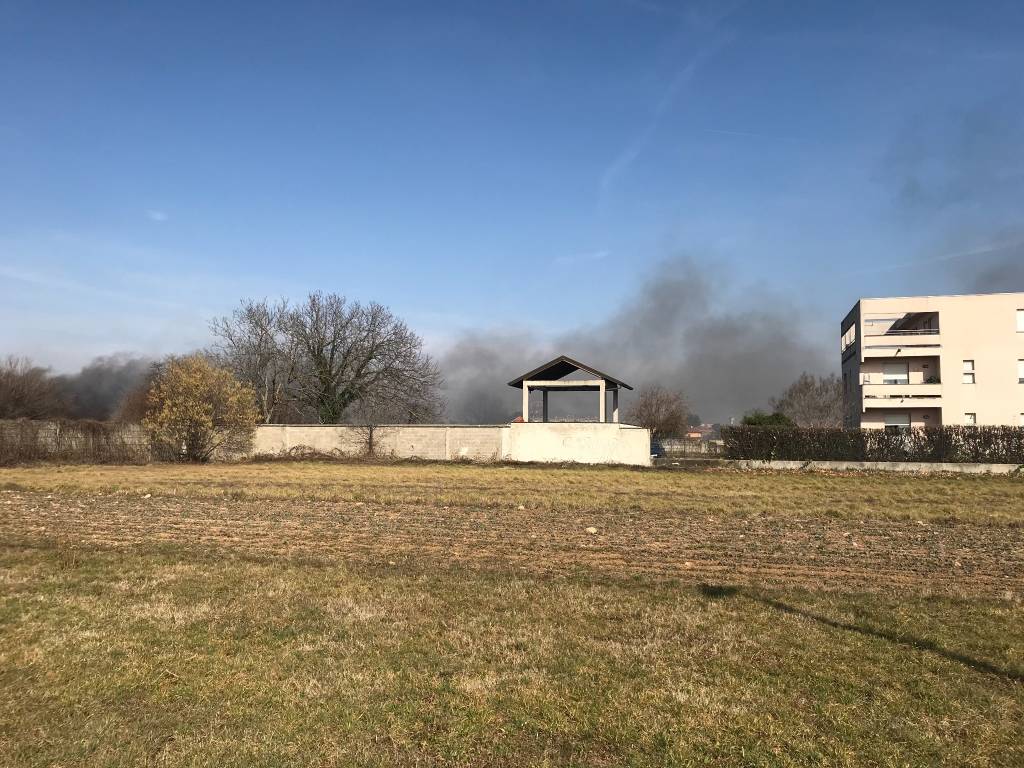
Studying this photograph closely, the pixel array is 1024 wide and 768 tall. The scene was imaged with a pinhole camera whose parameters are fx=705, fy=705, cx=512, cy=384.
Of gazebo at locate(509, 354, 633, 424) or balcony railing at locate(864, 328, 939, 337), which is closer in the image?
gazebo at locate(509, 354, 633, 424)

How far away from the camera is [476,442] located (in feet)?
125

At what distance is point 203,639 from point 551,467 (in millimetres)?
29330

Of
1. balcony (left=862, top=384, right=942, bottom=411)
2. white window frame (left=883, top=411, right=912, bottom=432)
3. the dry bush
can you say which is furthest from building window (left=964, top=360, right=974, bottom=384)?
the dry bush

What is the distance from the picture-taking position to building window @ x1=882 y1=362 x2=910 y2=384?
5444 cm

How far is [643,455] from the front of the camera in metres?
36.4

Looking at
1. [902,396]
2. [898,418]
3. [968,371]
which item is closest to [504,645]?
[902,396]

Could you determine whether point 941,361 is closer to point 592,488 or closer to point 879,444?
point 879,444

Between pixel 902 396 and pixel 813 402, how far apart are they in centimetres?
2092

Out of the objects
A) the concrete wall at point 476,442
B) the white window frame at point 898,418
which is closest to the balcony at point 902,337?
the white window frame at point 898,418

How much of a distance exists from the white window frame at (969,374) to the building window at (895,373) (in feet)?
12.3

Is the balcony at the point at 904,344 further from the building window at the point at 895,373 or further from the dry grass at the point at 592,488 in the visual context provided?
the dry grass at the point at 592,488

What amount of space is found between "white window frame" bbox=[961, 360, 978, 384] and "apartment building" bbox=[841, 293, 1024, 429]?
0.20 feet

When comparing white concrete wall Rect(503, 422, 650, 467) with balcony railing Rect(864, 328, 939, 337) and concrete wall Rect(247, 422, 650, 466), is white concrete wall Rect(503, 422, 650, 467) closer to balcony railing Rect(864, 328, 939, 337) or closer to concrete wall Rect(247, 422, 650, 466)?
concrete wall Rect(247, 422, 650, 466)

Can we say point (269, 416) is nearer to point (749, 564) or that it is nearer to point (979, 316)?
point (749, 564)
